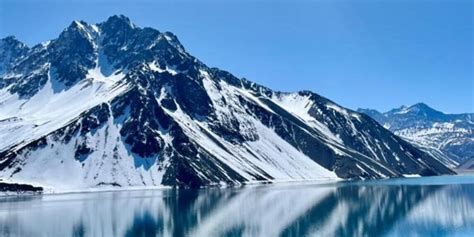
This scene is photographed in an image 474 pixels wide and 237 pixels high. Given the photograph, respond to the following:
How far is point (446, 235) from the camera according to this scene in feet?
337

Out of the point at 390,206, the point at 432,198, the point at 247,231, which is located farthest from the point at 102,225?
the point at 432,198

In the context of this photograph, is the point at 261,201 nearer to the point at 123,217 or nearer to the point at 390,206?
the point at 390,206

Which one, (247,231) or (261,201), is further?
(261,201)

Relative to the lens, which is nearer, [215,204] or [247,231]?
[247,231]

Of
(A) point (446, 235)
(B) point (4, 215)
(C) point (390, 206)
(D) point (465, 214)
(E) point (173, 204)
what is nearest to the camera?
(A) point (446, 235)

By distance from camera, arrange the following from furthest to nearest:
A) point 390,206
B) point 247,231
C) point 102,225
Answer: point 390,206, point 102,225, point 247,231

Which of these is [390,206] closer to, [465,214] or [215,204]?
[465,214]

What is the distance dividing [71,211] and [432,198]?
128 meters

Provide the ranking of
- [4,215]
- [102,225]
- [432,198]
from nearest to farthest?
1. [102,225]
2. [4,215]
3. [432,198]

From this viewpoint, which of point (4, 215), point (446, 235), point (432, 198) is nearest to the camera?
point (446, 235)

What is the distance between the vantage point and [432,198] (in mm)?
192125

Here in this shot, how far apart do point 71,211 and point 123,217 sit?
82.0 ft

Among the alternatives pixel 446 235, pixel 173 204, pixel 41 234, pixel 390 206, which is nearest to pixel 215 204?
pixel 173 204

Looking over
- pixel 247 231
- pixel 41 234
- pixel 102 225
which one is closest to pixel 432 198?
pixel 247 231
